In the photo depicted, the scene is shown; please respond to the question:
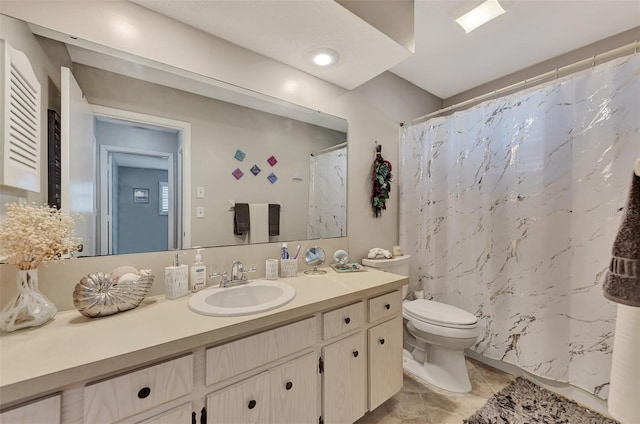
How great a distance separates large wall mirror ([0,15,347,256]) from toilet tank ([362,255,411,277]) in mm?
502

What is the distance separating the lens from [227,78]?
4.69 feet

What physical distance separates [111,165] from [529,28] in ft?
8.59

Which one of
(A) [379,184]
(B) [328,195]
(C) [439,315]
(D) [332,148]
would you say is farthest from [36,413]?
(A) [379,184]

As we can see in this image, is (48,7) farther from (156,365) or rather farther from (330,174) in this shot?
(330,174)

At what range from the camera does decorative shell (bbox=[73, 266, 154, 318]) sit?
90 cm

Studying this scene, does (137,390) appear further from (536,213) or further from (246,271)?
(536,213)

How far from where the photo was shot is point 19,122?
0.92 m

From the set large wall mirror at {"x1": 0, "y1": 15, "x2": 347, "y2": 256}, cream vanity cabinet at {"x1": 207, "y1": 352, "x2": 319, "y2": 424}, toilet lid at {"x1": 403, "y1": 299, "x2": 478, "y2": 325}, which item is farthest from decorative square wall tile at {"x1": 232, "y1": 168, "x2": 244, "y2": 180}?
toilet lid at {"x1": 403, "y1": 299, "x2": 478, "y2": 325}

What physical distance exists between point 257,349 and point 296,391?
11.4 inches

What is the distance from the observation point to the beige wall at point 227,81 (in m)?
1.02

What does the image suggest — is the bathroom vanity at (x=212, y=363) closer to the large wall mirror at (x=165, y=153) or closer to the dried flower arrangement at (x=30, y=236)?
the dried flower arrangement at (x=30, y=236)

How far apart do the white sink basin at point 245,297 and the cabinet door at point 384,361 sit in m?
0.53

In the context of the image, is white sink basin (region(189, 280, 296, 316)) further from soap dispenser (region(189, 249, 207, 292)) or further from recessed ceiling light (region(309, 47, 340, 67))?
recessed ceiling light (region(309, 47, 340, 67))

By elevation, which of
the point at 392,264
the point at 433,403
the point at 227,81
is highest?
the point at 227,81
